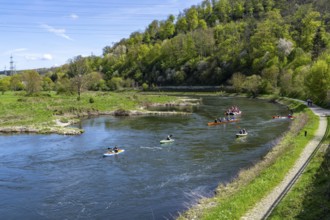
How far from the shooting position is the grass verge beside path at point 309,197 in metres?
20.5

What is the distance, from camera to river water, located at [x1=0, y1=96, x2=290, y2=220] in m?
26.4

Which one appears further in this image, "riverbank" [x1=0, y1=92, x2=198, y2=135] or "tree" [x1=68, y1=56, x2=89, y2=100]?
"tree" [x1=68, y1=56, x2=89, y2=100]

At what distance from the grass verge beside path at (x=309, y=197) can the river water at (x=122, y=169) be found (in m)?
6.66

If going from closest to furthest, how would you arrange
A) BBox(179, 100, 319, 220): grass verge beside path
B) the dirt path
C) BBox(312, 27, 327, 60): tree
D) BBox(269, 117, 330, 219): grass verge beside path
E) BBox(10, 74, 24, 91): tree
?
BBox(269, 117, 330, 219): grass verge beside path → the dirt path → BBox(179, 100, 319, 220): grass verge beside path → BBox(312, 27, 327, 60): tree → BBox(10, 74, 24, 91): tree

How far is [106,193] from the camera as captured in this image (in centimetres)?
2922

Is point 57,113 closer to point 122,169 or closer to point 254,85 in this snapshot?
point 122,169

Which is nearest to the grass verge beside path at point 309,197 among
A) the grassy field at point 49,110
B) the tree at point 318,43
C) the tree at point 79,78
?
the grassy field at point 49,110

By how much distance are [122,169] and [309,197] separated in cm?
1919

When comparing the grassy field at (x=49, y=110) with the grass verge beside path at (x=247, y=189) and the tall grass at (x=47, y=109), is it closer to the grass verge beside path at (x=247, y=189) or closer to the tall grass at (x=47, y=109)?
the tall grass at (x=47, y=109)

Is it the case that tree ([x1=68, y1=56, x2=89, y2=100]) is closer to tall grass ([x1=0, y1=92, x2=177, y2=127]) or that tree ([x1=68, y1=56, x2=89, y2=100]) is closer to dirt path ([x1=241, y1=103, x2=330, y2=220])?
tall grass ([x1=0, y1=92, x2=177, y2=127])

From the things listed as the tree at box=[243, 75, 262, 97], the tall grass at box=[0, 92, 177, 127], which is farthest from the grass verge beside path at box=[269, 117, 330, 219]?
the tree at box=[243, 75, 262, 97]

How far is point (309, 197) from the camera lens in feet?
75.3

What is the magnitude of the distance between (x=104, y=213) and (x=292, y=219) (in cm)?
1261

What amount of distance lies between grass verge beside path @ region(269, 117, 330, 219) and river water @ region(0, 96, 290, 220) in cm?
666
